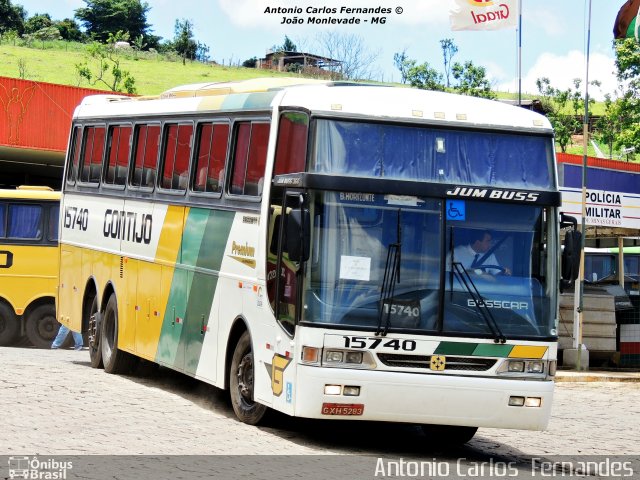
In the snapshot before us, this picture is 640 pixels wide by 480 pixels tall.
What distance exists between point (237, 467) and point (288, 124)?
12.1ft

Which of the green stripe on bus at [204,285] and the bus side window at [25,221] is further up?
the bus side window at [25,221]

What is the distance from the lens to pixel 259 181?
518 inches

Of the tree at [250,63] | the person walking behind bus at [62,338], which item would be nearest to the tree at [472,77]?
the tree at [250,63]

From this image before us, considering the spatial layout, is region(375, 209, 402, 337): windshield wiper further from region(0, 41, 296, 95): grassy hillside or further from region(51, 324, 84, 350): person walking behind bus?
region(0, 41, 296, 95): grassy hillside

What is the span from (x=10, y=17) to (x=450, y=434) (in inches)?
5525

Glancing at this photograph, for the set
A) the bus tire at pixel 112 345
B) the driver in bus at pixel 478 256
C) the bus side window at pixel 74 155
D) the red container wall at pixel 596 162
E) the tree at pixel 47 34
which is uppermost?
the tree at pixel 47 34

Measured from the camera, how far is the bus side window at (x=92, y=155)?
757 inches

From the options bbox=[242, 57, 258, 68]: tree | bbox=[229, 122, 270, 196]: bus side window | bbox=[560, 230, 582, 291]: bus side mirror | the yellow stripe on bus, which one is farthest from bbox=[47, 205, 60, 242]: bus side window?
bbox=[242, 57, 258, 68]: tree

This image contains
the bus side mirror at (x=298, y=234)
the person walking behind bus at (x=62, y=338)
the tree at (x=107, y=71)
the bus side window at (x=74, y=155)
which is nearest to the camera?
the bus side mirror at (x=298, y=234)

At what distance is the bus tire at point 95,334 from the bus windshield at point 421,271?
300 inches

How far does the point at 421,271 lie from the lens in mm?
11820

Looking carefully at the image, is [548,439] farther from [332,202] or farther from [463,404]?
[332,202]

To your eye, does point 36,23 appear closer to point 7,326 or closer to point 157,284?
point 7,326

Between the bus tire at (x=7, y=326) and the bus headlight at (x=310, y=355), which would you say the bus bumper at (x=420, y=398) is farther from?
the bus tire at (x=7, y=326)
